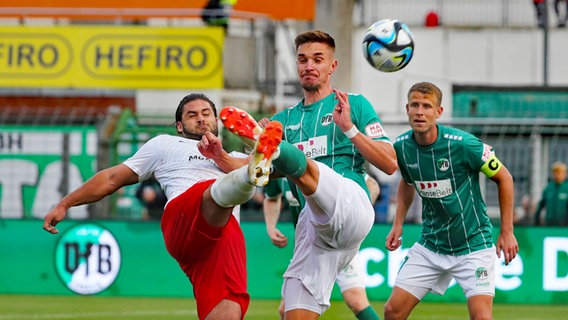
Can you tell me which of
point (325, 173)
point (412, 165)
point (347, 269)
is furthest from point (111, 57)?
point (325, 173)

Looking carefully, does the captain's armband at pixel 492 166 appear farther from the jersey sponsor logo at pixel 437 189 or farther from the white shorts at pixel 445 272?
the white shorts at pixel 445 272

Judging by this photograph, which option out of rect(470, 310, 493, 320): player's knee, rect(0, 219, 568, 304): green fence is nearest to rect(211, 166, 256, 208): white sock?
rect(470, 310, 493, 320): player's knee

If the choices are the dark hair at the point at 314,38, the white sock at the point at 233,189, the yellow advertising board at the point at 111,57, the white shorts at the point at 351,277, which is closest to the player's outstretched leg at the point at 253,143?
the white sock at the point at 233,189

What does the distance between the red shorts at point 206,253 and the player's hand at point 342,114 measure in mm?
944

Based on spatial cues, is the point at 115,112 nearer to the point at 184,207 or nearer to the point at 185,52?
the point at 185,52

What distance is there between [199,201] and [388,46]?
6.70 ft

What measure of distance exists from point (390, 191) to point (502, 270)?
386 cm

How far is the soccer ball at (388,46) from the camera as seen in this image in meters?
9.06

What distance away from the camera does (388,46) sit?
9.06 m

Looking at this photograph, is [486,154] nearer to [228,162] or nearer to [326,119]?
[326,119]

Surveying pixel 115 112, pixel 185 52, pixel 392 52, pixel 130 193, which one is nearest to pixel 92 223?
pixel 130 193

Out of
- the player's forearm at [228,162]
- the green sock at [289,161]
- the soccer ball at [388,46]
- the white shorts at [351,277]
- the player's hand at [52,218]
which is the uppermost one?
the soccer ball at [388,46]

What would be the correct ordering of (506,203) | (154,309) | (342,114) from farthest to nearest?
(154,309), (506,203), (342,114)

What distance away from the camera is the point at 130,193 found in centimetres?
1634
